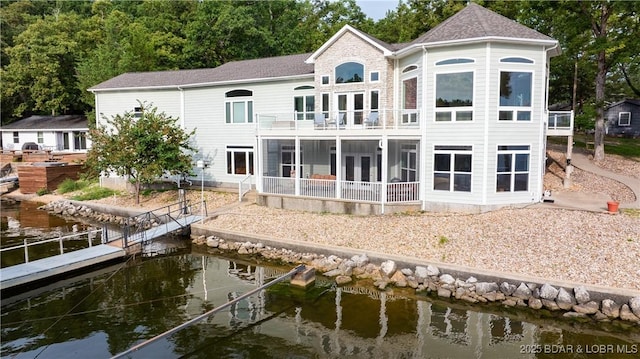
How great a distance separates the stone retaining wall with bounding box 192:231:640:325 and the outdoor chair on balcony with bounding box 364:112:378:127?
6.72 meters

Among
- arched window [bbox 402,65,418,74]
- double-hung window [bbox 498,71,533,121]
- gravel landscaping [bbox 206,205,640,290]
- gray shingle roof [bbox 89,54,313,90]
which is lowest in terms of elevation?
gravel landscaping [bbox 206,205,640,290]

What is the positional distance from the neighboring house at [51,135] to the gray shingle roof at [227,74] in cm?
1341

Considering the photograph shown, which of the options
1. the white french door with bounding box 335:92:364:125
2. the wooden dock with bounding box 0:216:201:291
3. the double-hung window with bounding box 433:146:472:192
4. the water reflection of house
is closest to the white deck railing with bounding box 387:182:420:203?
the double-hung window with bounding box 433:146:472:192

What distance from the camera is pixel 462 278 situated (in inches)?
507

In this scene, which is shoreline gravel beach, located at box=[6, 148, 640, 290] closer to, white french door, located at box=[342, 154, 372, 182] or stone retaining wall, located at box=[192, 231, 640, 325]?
stone retaining wall, located at box=[192, 231, 640, 325]

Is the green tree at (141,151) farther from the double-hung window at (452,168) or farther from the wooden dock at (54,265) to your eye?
the double-hung window at (452,168)

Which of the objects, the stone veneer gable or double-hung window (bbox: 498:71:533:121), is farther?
the stone veneer gable

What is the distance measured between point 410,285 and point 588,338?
4.73 m

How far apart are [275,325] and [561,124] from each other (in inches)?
624

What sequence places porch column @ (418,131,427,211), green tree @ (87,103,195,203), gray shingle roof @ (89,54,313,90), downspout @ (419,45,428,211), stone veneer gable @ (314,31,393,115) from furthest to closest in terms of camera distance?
gray shingle roof @ (89,54,313,90), green tree @ (87,103,195,203), stone veneer gable @ (314,31,393,115), porch column @ (418,131,427,211), downspout @ (419,45,428,211)

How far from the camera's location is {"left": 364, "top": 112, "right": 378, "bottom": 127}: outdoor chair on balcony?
755 inches

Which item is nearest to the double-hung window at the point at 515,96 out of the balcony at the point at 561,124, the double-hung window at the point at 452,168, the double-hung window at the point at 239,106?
the double-hung window at the point at 452,168

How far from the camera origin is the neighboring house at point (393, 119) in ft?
55.8

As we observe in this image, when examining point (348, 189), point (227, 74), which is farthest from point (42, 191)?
point (348, 189)
